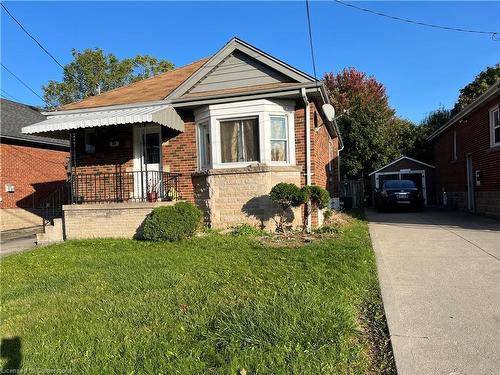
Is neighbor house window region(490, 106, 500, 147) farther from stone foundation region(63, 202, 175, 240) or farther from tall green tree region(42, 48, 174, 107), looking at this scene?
tall green tree region(42, 48, 174, 107)

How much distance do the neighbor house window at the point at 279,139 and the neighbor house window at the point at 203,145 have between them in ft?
6.28

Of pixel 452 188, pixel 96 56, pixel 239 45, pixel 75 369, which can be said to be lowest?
pixel 75 369

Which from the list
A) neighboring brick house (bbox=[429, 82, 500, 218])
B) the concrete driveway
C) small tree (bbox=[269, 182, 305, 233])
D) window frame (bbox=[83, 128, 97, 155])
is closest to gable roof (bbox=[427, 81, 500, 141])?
neighboring brick house (bbox=[429, 82, 500, 218])

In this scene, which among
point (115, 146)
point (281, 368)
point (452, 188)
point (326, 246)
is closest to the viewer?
point (281, 368)

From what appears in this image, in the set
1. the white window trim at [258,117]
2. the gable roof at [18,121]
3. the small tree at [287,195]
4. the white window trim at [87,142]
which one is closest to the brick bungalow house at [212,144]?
the white window trim at [258,117]

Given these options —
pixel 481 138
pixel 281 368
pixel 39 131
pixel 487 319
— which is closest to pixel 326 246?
pixel 487 319

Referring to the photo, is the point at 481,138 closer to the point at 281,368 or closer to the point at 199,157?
the point at 199,157

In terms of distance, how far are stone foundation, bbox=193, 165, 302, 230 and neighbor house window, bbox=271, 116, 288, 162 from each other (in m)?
0.41

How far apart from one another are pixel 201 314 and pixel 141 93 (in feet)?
35.6

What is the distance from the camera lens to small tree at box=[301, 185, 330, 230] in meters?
10.4

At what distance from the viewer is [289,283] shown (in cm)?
580

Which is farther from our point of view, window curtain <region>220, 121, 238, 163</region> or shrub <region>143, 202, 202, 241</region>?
window curtain <region>220, 121, 238, 163</region>

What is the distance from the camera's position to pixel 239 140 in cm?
1150

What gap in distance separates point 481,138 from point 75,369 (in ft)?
53.3
